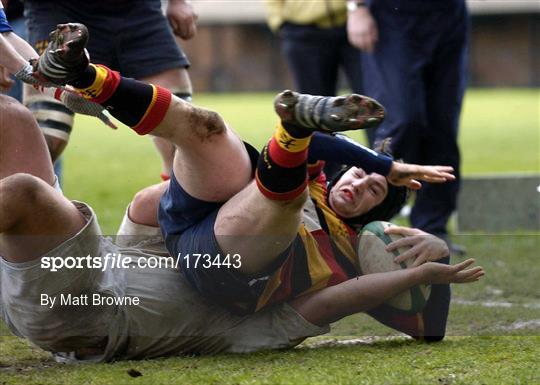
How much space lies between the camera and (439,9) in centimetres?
598

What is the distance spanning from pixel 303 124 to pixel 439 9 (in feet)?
9.28

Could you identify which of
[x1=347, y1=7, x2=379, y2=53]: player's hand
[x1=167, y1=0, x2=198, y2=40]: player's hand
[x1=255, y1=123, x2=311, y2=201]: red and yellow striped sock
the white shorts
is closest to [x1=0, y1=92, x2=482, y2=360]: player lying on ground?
the white shorts

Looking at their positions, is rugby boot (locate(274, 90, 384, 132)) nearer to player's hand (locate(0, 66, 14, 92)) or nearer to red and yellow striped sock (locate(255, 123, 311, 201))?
red and yellow striped sock (locate(255, 123, 311, 201))

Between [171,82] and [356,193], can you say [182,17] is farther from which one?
[356,193]

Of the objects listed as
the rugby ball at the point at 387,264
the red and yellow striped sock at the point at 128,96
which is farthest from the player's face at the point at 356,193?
the red and yellow striped sock at the point at 128,96

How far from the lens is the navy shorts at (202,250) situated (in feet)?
12.1

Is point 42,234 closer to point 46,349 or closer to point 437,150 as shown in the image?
point 46,349

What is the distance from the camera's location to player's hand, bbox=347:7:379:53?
5945 mm

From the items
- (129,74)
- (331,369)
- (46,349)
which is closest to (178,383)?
(331,369)

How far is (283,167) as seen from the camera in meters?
3.47

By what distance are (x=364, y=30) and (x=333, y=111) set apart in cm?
271

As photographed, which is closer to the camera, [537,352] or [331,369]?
[331,369]

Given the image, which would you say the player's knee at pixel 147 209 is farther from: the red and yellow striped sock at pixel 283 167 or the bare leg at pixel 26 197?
the red and yellow striped sock at pixel 283 167

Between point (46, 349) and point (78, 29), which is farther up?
point (78, 29)
